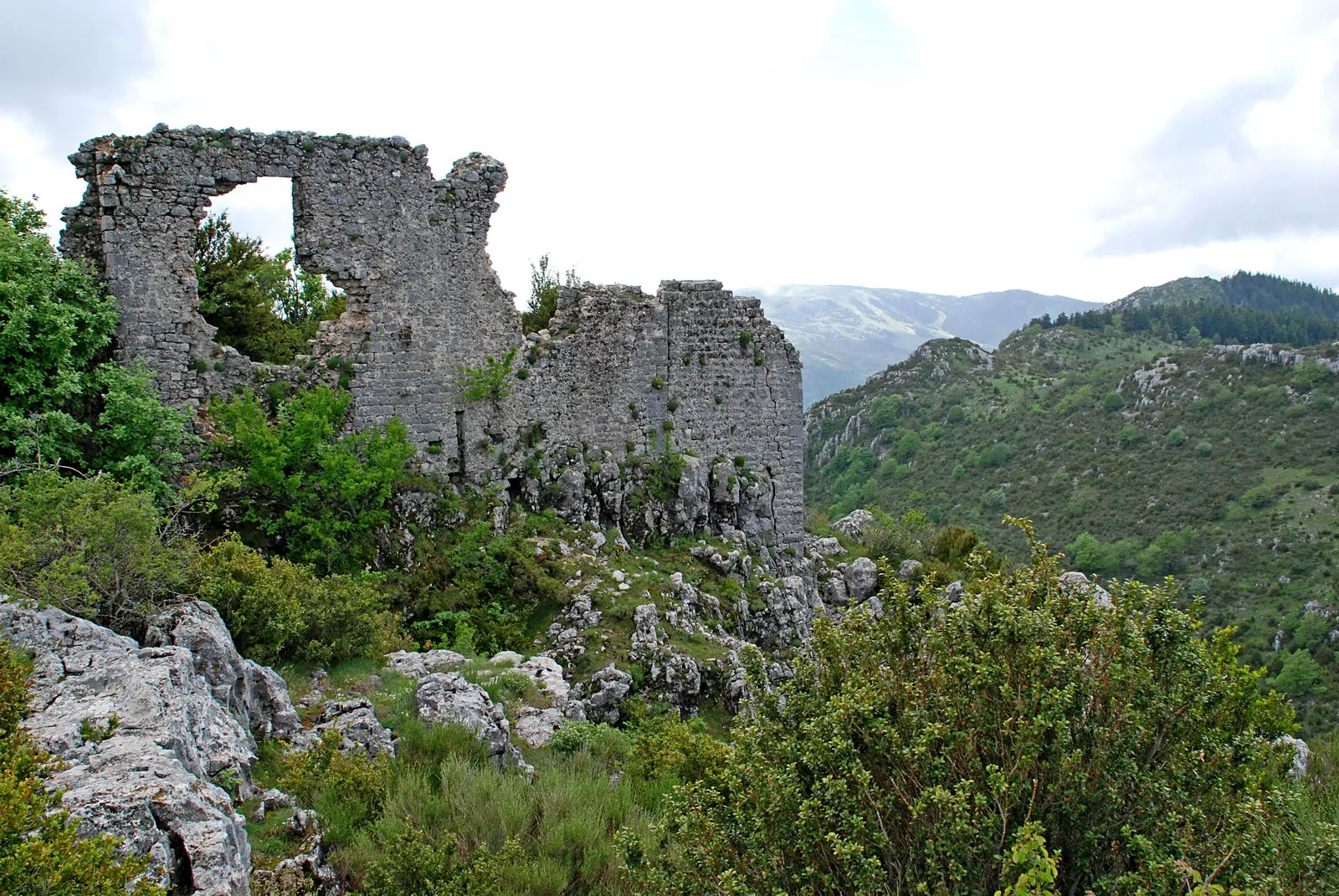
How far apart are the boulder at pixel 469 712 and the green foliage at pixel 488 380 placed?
5866mm

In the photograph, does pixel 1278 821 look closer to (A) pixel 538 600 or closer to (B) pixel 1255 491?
(A) pixel 538 600

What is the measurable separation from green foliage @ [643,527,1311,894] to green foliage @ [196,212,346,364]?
45.7 ft

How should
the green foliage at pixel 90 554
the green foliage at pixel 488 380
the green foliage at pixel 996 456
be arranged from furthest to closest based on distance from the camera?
1. the green foliage at pixel 996 456
2. the green foliage at pixel 488 380
3. the green foliage at pixel 90 554

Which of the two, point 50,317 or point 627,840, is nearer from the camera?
point 627,840

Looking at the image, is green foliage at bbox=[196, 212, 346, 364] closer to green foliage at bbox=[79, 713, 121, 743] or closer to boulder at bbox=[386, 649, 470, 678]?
boulder at bbox=[386, 649, 470, 678]

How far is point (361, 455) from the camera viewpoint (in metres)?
12.4

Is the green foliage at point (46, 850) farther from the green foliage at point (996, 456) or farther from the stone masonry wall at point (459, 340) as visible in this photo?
the green foliage at point (996, 456)

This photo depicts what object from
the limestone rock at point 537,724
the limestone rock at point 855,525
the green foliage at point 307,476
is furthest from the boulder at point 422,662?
the limestone rock at point 855,525

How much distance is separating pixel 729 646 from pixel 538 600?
293cm

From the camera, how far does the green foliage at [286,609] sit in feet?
26.7

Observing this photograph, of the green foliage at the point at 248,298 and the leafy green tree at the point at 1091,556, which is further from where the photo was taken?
the leafy green tree at the point at 1091,556

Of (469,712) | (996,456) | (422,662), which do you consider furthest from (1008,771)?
(996,456)

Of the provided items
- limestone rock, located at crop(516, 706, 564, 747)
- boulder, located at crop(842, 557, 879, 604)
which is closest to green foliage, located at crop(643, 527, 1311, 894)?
limestone rock, located at crop(516, 706, 564, 747)

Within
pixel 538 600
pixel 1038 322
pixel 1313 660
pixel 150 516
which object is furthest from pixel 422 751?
pixel 1038 322
